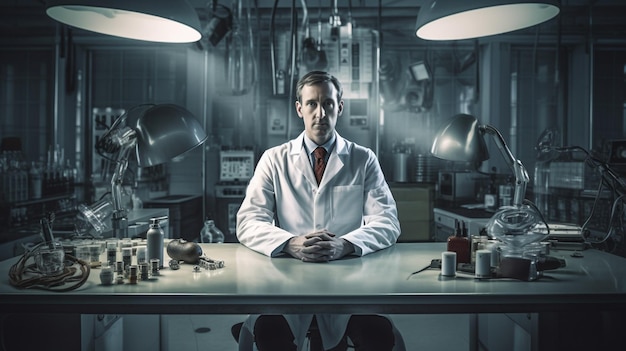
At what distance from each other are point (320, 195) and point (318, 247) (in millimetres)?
444

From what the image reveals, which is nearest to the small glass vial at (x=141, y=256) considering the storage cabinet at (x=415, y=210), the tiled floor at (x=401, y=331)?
the tiled floor at (x=401, y=331)

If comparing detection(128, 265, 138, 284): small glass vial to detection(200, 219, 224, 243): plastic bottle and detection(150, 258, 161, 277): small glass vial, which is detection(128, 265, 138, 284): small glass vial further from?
detection(200, 219, 224, 243): plastic bottle

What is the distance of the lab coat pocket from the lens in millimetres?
2062

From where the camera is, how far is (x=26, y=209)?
12.0ft

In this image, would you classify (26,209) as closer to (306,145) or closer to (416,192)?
(306,145)

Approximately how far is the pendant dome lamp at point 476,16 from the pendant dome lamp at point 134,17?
88 cm

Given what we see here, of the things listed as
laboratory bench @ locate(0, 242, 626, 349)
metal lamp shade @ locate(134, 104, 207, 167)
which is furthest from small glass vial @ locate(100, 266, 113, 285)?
metal lamp shade @ locate(134, 104, 207, 167)

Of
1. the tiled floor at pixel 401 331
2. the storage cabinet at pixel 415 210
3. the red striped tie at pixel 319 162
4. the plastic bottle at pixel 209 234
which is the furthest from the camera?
the storage cabinet at pixel 415 210

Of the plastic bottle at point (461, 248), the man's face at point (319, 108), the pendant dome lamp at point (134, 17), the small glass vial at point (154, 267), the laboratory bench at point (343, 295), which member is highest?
the pendant dome lamp at point (134, 17)

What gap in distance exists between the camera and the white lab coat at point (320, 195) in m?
2.01

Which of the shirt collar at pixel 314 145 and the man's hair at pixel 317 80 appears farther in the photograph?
the shirt collar at pixel 314 145

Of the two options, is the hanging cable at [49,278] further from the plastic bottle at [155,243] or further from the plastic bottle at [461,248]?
the plastic bottle at [461,248]

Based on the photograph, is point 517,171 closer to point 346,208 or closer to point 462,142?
point 462,142

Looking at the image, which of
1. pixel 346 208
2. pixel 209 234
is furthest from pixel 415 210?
pixel 346 208
